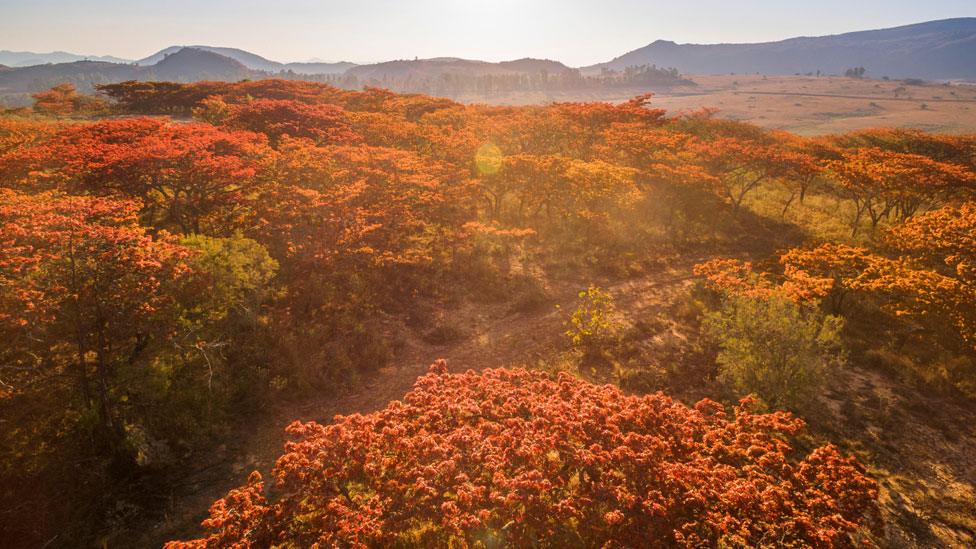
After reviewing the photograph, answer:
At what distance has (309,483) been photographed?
6.81 metres

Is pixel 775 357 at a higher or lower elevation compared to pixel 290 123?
lower

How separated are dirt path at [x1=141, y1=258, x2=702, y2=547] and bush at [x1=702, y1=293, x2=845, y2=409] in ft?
18.4

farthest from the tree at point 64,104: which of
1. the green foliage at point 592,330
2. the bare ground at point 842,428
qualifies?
the green foliage at point 592,330

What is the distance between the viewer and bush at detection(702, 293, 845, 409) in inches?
514

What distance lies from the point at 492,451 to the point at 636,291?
52.7 feet

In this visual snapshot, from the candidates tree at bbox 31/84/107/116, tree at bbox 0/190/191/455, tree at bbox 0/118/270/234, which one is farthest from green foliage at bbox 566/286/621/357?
tree at bbox 31/84/107/116

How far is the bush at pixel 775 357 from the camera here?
13.1 m

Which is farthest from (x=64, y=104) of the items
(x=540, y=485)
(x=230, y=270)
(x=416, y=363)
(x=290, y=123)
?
(x=540, y=485)

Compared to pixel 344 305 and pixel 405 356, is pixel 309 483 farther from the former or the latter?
pixel 344 305

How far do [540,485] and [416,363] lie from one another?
9514 millimetres

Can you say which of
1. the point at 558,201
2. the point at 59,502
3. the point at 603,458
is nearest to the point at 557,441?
the point at 603,458

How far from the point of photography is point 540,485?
6508mm

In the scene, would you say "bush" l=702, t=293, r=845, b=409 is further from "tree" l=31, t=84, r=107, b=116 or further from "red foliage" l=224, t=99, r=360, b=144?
"tree" l=31, t=84, r=107, b=116

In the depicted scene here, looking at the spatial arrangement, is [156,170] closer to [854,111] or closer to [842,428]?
[842,428]
